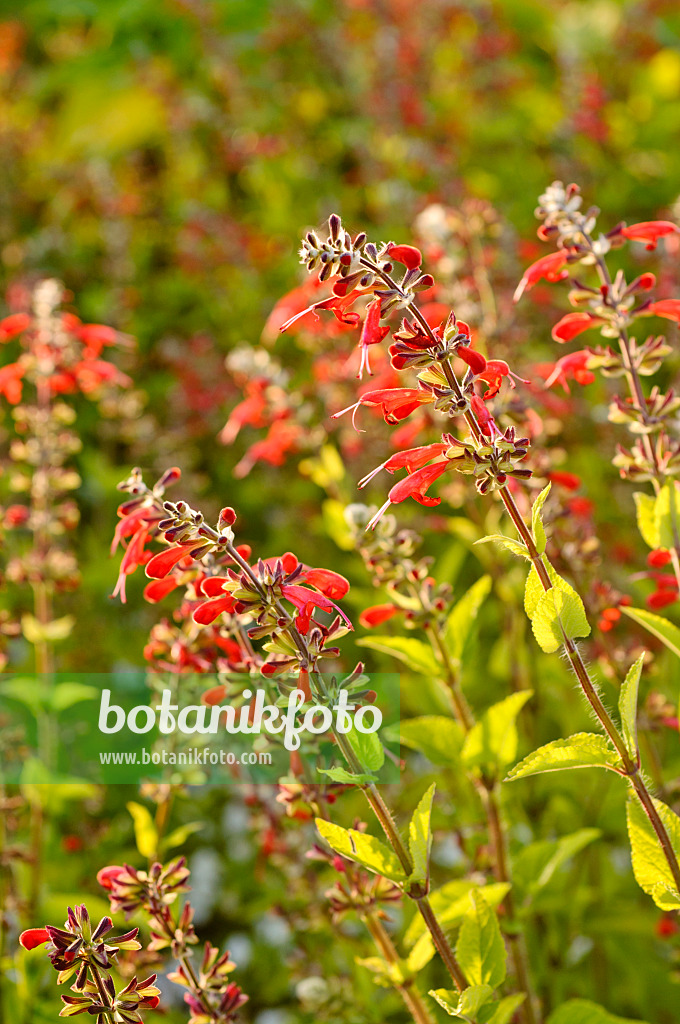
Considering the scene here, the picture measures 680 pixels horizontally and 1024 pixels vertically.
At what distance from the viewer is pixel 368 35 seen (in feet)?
14.3

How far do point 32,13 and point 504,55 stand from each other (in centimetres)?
236

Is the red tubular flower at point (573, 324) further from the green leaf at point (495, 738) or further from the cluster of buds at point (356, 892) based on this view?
the cluster of buds at point (356, 892)

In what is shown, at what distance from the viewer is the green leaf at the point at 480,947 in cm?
98

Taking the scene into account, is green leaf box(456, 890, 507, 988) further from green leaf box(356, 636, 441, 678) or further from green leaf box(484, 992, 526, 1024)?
green leaf box(356, 636, 441, 678)

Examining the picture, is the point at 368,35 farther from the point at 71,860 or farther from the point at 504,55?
the point at 71,860

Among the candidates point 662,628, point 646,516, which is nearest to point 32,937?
point 662,628

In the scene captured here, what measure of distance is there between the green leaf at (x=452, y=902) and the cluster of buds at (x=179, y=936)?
0.24m

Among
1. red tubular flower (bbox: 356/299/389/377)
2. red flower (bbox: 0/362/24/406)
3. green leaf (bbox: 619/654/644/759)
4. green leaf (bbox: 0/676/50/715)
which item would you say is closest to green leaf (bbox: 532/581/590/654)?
green leaf (bbox: 619/654/644/759)

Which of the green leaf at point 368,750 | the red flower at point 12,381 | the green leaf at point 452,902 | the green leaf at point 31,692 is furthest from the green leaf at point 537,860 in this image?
the red flower at point 12,381

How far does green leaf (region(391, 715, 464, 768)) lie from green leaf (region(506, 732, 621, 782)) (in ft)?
1.25

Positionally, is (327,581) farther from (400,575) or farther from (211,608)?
(400,575)

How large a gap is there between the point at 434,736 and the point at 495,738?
3.4 inches

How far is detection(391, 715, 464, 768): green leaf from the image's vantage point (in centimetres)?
124

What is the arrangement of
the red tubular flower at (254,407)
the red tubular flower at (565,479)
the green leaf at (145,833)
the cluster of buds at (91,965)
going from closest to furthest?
the cluster of buds at (91,965), the green leaf at (145,833), the red tubular flower at (565,479), the red tubular flower at (254,407)
